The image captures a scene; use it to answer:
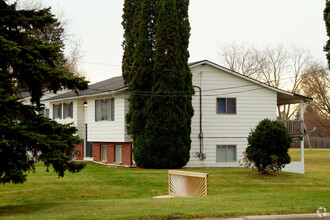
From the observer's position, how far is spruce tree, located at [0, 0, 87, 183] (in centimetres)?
1180

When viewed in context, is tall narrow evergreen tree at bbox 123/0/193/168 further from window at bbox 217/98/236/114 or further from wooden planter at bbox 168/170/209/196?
wooden planter at bbox 168/170/209/196

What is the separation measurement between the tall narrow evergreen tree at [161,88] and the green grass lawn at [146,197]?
2.97 meters

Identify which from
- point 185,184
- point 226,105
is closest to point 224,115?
point 226,105

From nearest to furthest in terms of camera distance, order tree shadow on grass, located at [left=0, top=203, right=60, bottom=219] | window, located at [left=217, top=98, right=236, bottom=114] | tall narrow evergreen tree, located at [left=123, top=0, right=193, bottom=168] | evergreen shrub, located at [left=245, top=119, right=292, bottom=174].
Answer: tree shadow on grass, located at [left=0, top=203, right=60, bottom=219] → evergreen shrub, located at [left=245, top=119, right=292, bottom=174] → tall narrow evergreen tree, located at [left=123, top=0, right=193, bottom=168] → window, located at [left=217, top=98, right=236, bottom=114]

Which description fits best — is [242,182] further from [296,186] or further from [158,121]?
[158,121]

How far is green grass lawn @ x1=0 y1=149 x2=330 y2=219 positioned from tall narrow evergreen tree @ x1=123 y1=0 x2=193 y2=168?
297cm

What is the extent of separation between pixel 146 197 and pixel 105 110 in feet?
48.0

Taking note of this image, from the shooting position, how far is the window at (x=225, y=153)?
31984mm

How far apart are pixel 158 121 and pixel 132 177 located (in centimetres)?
563

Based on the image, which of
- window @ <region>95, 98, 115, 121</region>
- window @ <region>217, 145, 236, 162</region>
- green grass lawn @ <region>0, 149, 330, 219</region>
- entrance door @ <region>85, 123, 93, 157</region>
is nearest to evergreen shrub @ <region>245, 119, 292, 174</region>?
green grass lawn @ <region>0, 149, 330, 219</region>

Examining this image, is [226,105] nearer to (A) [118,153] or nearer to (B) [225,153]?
(B) [225,153]

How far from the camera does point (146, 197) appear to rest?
18953mm

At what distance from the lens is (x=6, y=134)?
1173 centimetres

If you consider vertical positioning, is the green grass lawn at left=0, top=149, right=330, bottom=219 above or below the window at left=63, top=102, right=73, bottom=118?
below
